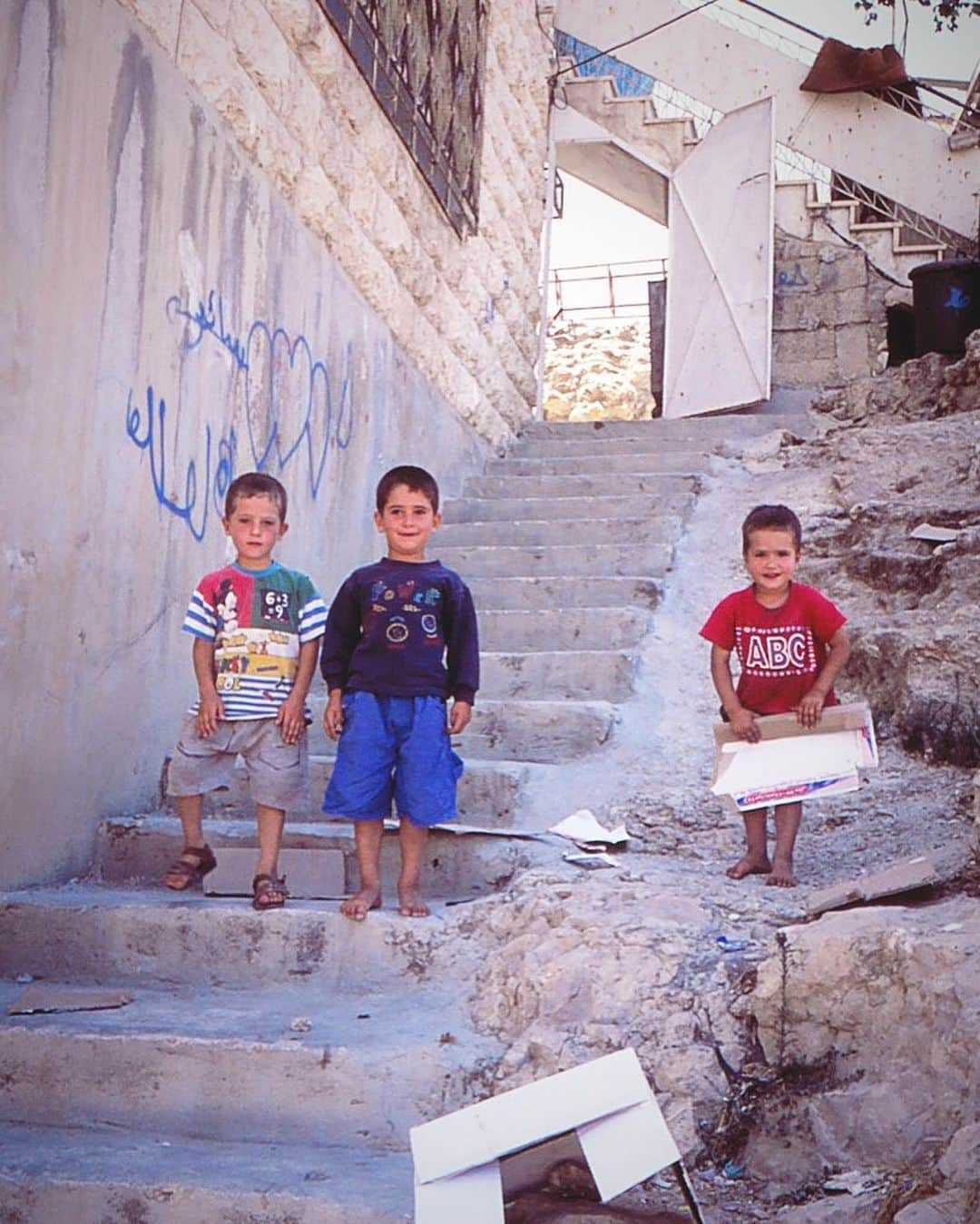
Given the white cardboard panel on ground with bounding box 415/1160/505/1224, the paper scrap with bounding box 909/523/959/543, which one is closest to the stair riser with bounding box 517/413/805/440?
the paper scrap with bounding box 909/523/959/543

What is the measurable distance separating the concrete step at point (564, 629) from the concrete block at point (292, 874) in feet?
Result: 5.93

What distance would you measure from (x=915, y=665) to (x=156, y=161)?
282cm

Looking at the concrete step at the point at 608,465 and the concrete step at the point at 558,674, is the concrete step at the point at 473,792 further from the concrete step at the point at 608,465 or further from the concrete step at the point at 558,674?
the concrete step at the point at 608,465

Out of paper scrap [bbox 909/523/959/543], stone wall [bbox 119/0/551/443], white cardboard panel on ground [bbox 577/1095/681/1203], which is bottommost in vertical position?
white cardboard panel on ground [bbox 577/1095/681/1203]

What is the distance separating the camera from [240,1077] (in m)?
2.34

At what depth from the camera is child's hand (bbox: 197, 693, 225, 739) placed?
3.04m

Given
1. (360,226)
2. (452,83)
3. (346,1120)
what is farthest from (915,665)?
(452,83)

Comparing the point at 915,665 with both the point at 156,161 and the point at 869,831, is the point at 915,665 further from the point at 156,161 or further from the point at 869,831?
the point at 156,161

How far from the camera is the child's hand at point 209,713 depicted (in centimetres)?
304

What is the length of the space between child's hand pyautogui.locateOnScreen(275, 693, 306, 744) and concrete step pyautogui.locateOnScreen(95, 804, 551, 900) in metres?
0.37

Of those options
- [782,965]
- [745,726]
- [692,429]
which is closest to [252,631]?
[745,726]

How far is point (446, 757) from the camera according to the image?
3.02 m

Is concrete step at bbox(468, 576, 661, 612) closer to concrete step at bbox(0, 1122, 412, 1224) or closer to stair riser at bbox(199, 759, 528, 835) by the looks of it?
stair riser at bbox(199, 759, 528, 835)

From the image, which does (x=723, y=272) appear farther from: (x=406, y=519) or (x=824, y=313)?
(x=406, y=519)
